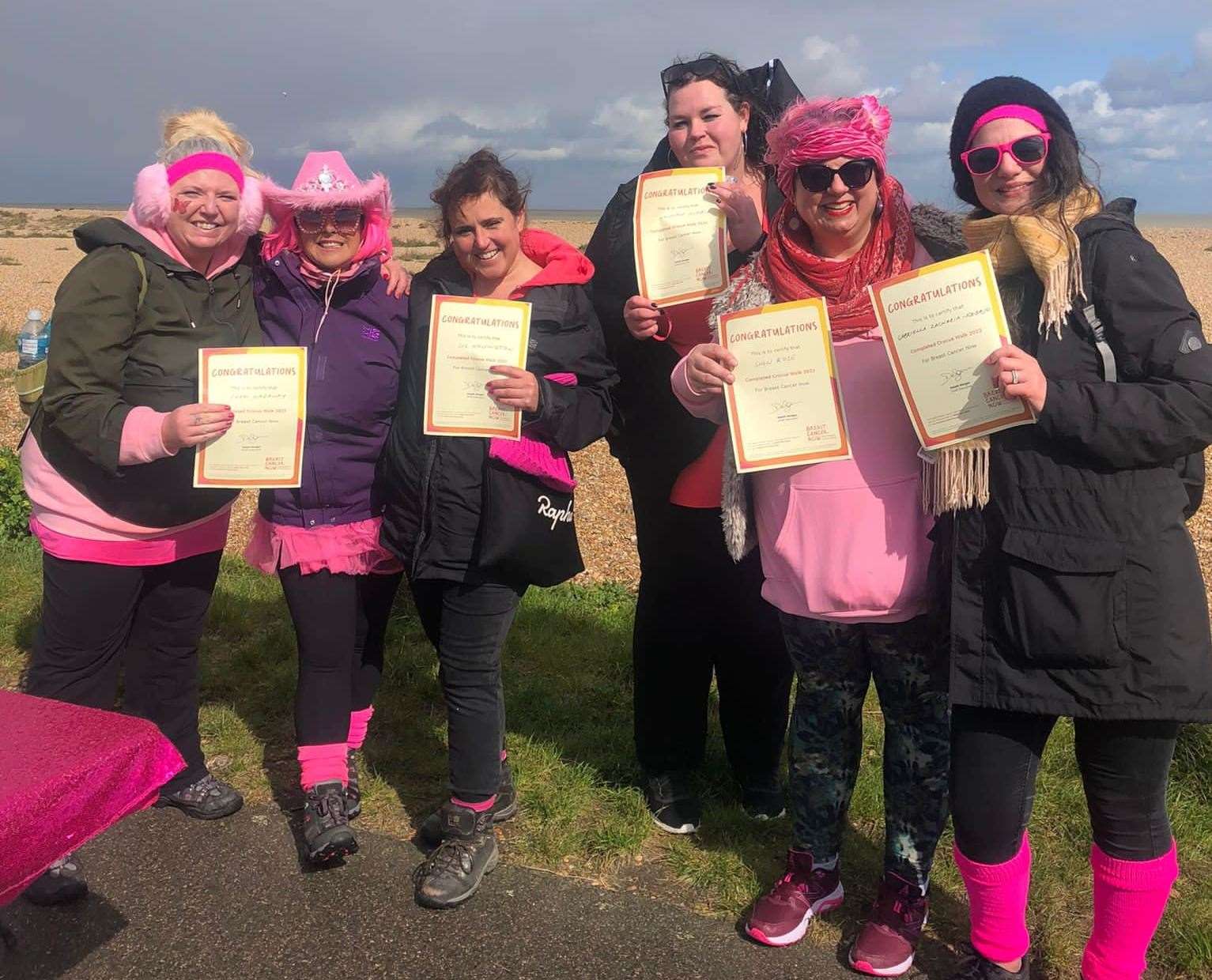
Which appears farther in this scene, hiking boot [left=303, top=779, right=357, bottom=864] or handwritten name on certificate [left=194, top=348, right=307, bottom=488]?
hiking boot [left=303, top=779, right=357, bottom=864]

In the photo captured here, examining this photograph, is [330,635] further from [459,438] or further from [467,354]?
[467,354]

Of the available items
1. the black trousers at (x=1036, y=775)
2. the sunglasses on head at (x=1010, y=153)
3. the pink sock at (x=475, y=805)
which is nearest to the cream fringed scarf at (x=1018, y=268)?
the sunglasses on head at (x=1010, y=153)

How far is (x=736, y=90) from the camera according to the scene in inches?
121

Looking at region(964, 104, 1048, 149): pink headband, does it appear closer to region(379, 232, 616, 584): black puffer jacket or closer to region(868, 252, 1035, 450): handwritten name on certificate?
region(868, 252, 1035, 450): handwritten name on certificate

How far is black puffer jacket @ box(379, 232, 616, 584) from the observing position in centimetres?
291

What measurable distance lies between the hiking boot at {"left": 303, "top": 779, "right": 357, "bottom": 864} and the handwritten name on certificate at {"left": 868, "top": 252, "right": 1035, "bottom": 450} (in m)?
2.19

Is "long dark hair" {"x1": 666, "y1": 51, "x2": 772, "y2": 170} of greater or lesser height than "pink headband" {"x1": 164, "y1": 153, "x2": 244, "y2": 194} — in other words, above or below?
above

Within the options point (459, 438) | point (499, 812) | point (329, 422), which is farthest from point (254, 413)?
point (499, 812)

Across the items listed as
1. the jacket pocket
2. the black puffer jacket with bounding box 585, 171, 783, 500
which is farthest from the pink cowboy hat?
the jacket pocket

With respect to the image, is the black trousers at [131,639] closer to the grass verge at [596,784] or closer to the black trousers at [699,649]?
the grass verge at [596,784]

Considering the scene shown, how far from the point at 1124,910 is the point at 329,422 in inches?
97.6

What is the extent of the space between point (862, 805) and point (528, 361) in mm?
1949

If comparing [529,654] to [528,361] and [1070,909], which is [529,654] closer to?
[528,361]

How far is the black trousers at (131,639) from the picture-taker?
10.2ft
